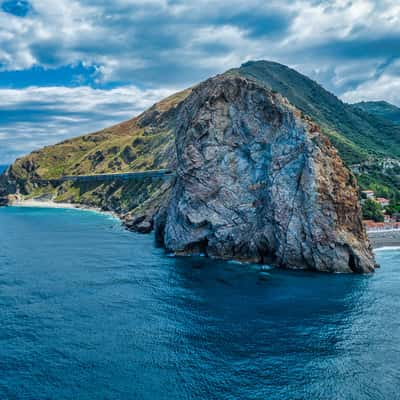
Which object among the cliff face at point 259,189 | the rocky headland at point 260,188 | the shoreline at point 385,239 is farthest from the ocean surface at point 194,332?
the shoreline at point 385,239

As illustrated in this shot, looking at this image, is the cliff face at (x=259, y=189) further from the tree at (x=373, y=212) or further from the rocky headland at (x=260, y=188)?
the tree at (x=373, y=212)

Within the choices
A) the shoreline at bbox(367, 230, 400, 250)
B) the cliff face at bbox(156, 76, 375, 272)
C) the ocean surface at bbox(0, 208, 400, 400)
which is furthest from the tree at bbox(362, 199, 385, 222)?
the cliff face at bbox(156, 76, 375, 272)

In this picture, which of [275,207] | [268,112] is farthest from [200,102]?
[275,207]

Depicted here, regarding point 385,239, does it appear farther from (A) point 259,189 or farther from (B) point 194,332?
(B) point 194,332

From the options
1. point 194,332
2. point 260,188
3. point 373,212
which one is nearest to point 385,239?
point 373,212

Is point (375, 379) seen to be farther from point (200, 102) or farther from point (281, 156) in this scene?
point (200, 102)

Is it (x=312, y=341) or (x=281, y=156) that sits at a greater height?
(x=281, y=156)
